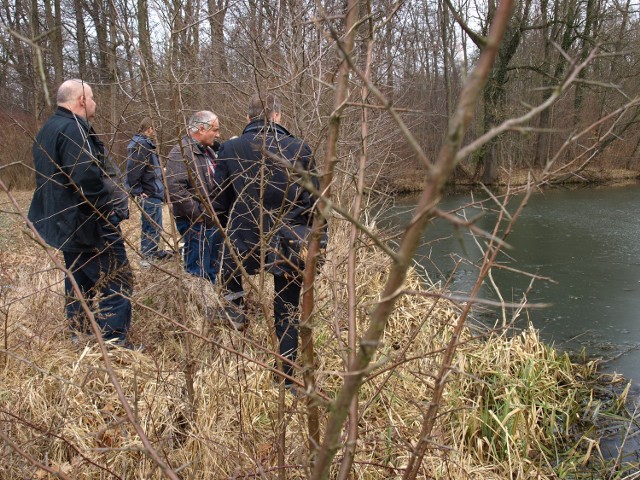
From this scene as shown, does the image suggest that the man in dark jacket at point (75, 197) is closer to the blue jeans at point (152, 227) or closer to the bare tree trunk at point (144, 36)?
the blue jeans at point (152, 227)

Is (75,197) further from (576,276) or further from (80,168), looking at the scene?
(576,276)

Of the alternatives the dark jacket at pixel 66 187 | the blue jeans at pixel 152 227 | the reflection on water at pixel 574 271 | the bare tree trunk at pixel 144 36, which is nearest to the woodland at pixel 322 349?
the bare tree trunk at pixel 144 36

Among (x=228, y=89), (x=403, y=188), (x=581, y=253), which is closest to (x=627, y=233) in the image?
(x=581, y=253)

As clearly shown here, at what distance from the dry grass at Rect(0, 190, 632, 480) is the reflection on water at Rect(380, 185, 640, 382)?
71 cm

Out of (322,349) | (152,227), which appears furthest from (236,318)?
(152,227)

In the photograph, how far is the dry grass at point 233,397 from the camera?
2.04 meters

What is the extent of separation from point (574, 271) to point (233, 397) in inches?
270

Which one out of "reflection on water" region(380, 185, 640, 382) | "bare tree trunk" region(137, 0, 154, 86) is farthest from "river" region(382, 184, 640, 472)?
"bare tree trunk" region(137, 0, 154, 86)

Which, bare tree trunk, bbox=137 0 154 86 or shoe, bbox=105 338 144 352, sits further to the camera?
shoe, bbox=105 338 144 352

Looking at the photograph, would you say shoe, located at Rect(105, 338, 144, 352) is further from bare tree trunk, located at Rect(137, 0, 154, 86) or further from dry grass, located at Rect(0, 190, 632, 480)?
bare tree trunk, located at Rect(137, 0, 154, 86)

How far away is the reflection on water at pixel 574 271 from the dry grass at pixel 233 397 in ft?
2.32

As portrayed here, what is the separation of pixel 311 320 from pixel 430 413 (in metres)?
0.42

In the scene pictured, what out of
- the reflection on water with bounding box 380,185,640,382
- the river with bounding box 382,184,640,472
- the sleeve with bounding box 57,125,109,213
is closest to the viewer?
the sleeve with bounding box 57,125,109,213

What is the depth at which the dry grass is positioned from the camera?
204cm
